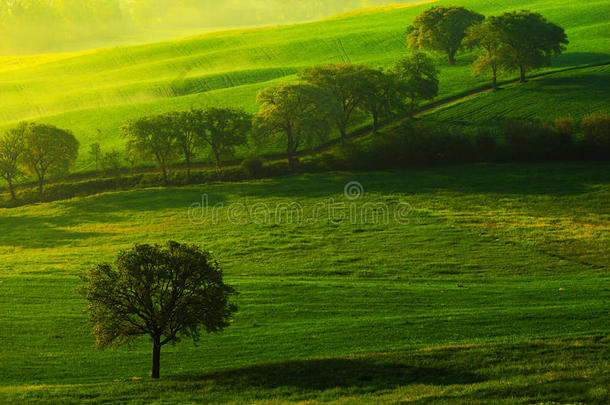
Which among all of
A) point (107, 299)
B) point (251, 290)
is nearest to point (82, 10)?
point (251, 290)

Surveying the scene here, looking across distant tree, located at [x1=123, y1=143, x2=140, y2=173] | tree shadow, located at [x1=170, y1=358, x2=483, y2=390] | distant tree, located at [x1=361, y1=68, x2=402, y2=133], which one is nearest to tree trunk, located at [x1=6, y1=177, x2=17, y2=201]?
distant tree, located at [x1=123, y1=143, x2=140, y2=173]

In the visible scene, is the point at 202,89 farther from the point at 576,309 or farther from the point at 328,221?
the point at 576,309

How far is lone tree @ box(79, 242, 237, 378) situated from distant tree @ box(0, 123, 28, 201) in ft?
205

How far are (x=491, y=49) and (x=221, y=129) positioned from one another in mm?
49316

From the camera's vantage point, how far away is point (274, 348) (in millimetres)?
31797

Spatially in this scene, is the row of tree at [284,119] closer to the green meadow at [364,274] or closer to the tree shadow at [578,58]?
the green meadow at [364,274]

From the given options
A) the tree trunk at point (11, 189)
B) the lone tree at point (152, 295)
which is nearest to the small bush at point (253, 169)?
the tree trunk at point (11, 189)

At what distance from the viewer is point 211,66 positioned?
144 metres

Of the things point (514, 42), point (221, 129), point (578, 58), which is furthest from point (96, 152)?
point (578, 58)

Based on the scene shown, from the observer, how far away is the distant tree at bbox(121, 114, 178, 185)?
85.8m

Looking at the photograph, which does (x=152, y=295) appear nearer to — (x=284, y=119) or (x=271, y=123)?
(x=271, y=123)

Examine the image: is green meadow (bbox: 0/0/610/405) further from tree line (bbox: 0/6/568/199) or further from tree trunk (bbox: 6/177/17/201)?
tree trunk (bbox: 6/177/17/201)

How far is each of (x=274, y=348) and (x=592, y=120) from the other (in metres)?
64.3

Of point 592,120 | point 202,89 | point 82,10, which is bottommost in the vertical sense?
point 592,120
